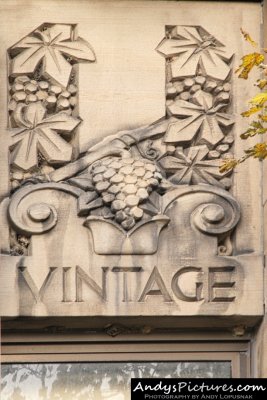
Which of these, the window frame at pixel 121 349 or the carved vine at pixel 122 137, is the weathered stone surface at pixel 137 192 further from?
the window frame at pixel 121 349

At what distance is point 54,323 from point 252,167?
1954 millimetres

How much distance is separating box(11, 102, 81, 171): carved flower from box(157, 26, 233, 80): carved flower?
952mm

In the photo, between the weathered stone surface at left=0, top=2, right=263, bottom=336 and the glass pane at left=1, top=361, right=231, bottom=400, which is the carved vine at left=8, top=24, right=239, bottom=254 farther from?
the glass pane at left=1, top=361, right=231, bottom=400

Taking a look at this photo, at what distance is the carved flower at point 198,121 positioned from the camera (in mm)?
13578

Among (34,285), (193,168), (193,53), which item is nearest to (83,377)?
(34,285)

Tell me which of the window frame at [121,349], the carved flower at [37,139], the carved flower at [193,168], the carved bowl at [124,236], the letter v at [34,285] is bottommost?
Answer: the window frame at [121,349]

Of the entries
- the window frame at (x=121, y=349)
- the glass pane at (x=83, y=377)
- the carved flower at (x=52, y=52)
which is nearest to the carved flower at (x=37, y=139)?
the carved flower at (x=52, y=52)

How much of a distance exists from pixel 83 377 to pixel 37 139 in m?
1.85

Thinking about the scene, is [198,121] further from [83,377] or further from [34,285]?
[83,377]

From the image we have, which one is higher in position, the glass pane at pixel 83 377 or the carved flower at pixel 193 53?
the carved flower at pixel 193 53

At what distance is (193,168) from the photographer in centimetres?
1355

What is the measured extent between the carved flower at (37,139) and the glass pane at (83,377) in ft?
5.09

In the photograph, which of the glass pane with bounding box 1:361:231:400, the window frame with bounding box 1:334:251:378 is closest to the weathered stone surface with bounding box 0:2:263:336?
the window frame with bounding box 1:334:251:378

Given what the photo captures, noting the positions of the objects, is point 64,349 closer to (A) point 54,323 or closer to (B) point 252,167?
(A) point 54,323
